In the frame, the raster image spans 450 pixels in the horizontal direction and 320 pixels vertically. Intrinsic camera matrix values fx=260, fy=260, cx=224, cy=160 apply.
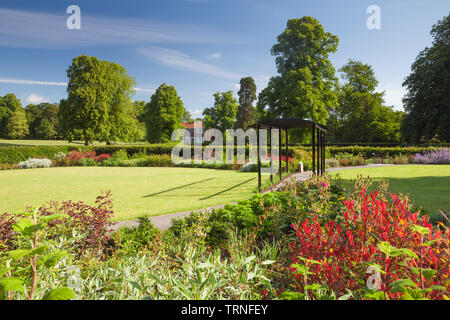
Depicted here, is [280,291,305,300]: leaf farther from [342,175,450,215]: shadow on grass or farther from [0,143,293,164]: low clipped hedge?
[0,143,293,164]: low clipped hedge

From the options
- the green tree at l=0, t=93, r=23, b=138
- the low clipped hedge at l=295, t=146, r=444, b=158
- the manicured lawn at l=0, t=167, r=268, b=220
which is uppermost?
the green tree at l=0, t=93, r=23, b=138

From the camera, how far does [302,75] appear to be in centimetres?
2484

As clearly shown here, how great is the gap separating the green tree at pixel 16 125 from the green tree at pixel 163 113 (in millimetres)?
25229

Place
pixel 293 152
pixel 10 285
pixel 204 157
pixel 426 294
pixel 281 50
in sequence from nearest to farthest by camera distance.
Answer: pixel 10 285 → pixel 426 294 → pixel 293 152 → pixel 204 157 → pixel 281 50

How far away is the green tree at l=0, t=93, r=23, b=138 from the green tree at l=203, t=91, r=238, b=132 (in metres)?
34.3

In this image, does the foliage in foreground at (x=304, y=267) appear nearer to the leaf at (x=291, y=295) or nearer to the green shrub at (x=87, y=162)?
the leaf at (x=291, y=295)

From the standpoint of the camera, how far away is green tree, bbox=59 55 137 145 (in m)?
28.8

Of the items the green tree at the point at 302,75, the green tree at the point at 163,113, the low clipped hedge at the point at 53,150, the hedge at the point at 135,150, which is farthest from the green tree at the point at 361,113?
the green tree at the point at 163,113

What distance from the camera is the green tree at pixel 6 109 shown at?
44547mm

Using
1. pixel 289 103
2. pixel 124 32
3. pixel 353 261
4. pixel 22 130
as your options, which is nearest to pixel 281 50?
pixel 289 103

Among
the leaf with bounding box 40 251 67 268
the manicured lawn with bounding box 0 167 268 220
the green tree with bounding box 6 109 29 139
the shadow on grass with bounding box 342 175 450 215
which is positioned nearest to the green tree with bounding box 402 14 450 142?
the shadow on grass with bounding box 342 175 450 215

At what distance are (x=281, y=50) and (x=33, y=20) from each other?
27186mm
